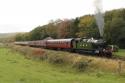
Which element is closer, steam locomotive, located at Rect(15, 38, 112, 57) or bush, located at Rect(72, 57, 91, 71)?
bush, located at Rect(72, 57, 91, 71)

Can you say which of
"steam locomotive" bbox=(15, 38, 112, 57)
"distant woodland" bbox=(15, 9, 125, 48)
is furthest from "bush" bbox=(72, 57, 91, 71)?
"distant woodland" bbox=(15, 9, 125, 48)

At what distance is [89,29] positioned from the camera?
85125 millimetres

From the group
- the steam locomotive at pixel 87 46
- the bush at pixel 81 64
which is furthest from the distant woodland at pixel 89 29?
the bush at pixel 81 64

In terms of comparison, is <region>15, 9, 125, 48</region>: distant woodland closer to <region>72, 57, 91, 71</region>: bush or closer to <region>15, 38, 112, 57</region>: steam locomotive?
<region>15, 38, 112, 57</region>: steam locomotive

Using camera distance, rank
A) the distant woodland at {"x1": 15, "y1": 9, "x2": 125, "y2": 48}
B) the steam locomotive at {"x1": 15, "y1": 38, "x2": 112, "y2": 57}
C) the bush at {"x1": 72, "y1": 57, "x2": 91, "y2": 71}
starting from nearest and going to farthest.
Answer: the bush at {"x1": 72, "y1": 57, "x2": 91, "y2": 71}
the steam locomotive at {"x1": 15, "y1": 38, "x2": 112, "y2": 57}
the distant woodland at {"x1": 15, "y1": 9, "x2": 125, "y2": 48}

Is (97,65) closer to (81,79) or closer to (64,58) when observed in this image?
(81,79)

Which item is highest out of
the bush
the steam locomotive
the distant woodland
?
the distant woodland

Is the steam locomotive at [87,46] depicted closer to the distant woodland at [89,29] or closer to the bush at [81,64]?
the distant woodland at [89,29]

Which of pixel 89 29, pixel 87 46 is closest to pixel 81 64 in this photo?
pixel 87 46

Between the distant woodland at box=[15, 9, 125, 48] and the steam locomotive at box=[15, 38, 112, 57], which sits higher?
the distant woodland at box=[15, 9, 125, 48]

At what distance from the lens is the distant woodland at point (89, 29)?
66512 millimetres

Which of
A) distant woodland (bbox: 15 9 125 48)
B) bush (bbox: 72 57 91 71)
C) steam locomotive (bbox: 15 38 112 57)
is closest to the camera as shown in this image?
bush (bbox: 72 57 91 71)

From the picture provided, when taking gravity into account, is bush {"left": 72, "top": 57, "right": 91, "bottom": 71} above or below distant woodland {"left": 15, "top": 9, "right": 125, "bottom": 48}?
below

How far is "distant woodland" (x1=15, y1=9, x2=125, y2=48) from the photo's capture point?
66512 mm
